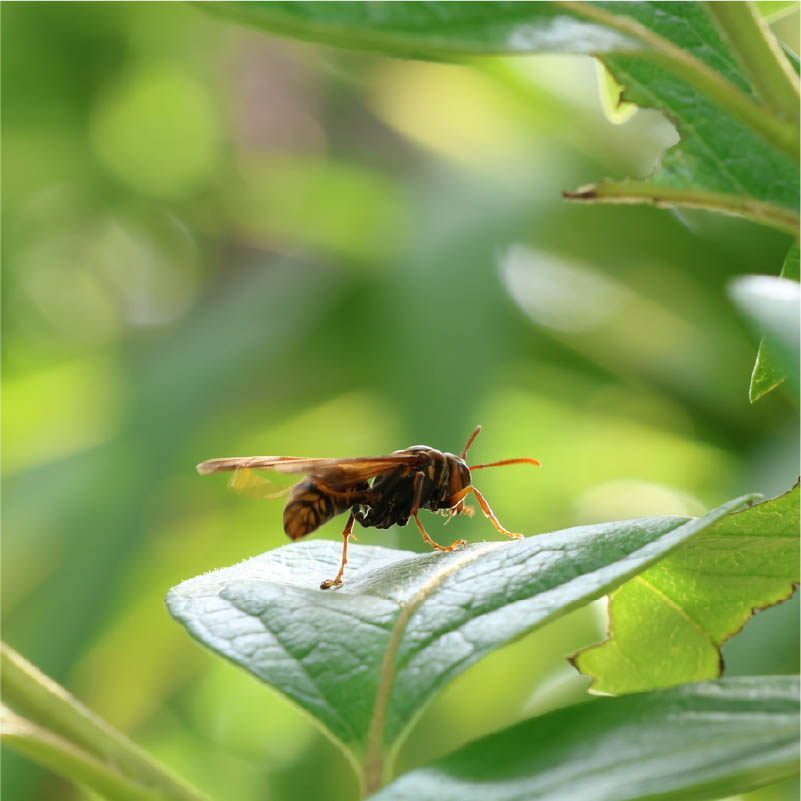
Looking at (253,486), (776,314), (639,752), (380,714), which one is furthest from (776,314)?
(253,486)

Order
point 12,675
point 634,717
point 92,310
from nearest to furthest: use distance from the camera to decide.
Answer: point 634,717, point 12,675, point 92,310

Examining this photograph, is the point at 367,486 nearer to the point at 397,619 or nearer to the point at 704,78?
the point at 397,619

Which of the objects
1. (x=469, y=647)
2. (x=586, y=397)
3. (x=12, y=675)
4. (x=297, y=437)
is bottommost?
(x=297, y=437)

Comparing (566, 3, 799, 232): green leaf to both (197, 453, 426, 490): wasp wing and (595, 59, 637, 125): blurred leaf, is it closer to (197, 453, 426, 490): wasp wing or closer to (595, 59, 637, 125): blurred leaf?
(595, 59, 637, 125): blurred leaf

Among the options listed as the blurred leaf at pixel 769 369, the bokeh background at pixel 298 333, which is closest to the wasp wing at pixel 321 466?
the blurred leaf at pixel 769 369

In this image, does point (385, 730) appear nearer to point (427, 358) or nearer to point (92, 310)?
point (427, 358)

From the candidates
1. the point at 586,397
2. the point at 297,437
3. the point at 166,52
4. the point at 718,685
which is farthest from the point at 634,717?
the point at 166,52
